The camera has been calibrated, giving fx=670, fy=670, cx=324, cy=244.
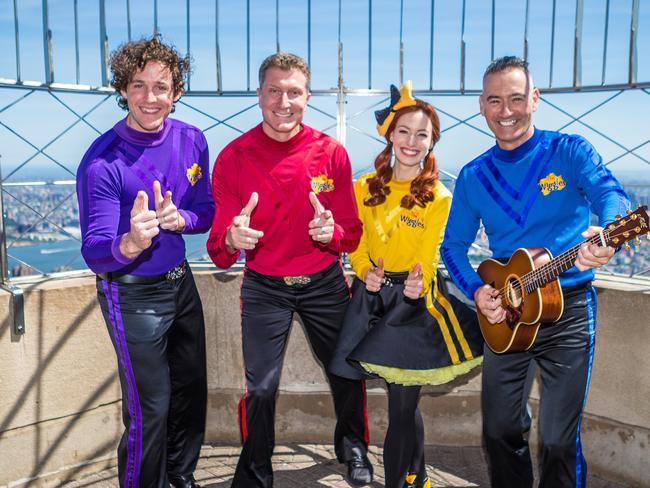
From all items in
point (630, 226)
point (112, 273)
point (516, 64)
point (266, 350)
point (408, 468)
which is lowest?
point (408, 468)

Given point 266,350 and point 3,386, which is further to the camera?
point 3,386

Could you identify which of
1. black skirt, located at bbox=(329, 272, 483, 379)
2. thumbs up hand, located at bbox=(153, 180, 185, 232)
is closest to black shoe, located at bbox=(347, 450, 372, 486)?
black skirt, located at bbox=(329, 272, 483, 379)

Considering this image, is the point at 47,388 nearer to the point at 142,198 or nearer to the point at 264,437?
the point at 264,437

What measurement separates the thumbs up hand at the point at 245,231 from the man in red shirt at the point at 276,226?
15cm

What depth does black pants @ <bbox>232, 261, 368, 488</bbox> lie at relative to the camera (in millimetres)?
3275

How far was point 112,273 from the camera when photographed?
121 inches

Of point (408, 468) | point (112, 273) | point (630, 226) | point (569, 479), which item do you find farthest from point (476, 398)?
point (112, 273)

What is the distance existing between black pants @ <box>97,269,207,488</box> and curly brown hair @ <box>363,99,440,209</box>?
1.04 metres

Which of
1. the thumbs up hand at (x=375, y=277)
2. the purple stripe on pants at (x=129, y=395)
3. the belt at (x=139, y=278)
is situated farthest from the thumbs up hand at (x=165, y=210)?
the thumbs up hand at (x=375, y=277)

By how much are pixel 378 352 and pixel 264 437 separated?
2.43 feet

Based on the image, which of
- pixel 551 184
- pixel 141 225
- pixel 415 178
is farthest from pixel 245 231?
pixel 551 184

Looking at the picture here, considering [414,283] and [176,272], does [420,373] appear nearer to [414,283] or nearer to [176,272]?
[414,283]

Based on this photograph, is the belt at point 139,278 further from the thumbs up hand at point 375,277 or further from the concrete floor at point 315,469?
the concrete floor at point 315,469

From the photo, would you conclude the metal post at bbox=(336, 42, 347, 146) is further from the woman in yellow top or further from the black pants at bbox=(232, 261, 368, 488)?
the black pants at bbox=(232, 261, 368, 488)
